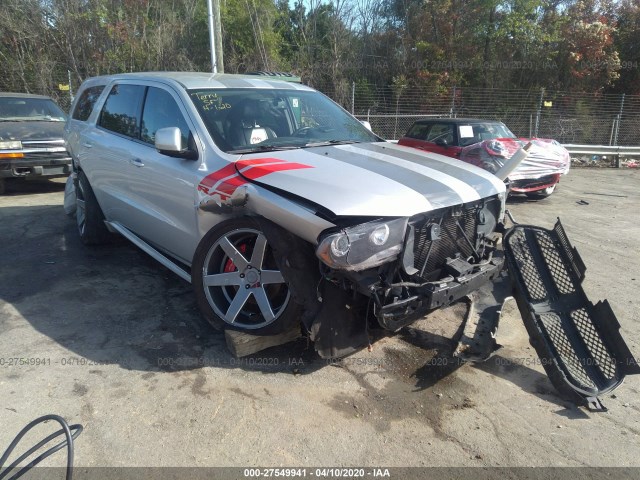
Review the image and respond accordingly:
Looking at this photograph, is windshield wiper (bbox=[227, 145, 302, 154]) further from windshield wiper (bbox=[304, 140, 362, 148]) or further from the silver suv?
windshield wiper (bbox=[304, 140, 362, 148])

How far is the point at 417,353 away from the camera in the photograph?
3701 mm

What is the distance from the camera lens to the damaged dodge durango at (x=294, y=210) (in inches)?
115

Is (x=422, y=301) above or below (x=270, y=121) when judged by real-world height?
below

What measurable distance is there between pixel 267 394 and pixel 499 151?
737cm

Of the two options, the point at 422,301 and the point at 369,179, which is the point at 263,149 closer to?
the point at 369,179

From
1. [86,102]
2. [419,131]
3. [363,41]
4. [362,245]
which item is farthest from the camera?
[363,41]

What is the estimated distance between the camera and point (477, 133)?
9.62 meters

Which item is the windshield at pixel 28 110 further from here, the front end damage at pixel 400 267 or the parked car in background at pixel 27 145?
the front end damage at pixel 400 267

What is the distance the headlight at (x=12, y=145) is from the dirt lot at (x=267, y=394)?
16.4 ft

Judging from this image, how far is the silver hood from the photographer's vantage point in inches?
115

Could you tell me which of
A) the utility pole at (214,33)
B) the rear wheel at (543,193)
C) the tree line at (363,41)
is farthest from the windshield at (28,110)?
the rear wheel at (543,193)

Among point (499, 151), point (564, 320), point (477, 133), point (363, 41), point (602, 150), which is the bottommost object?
point (564, 320)

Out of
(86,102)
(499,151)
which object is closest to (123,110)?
(86,102)

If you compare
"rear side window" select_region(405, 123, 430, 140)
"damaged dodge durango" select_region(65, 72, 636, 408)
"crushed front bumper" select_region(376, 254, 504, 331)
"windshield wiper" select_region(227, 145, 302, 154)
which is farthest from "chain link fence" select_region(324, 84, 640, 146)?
"crushed front bumper" select_region(376, 254, 504, 331)
